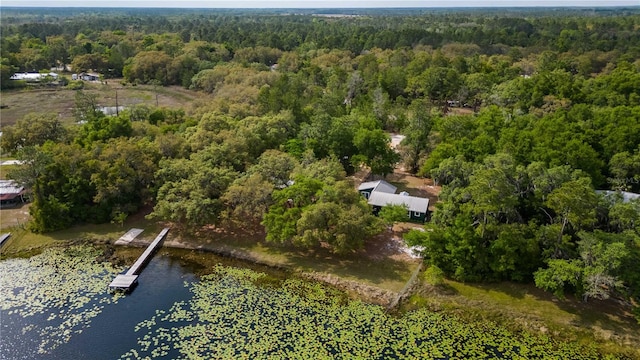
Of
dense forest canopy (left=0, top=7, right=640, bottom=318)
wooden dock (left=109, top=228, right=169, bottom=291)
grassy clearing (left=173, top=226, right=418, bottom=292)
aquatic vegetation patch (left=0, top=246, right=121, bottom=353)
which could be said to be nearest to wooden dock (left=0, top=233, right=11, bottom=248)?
dense forest canopy (left=0, top=7, right=640, bottom=318)

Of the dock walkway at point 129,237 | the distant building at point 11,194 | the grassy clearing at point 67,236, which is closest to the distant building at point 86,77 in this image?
the distant building at point 11,194

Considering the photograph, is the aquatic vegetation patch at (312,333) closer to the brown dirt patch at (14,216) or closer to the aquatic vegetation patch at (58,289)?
the aquatic vegetation patch at (58,289)

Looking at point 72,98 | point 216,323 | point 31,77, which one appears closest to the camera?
point 216,323

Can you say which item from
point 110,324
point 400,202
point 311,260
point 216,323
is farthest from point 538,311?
point 110,324

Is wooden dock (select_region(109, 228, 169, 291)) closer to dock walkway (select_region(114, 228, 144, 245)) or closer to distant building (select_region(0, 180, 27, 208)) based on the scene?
dock walkway (select_region(114, 228, 144, 245))

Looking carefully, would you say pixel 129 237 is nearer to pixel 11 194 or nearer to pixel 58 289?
pixel 58 289

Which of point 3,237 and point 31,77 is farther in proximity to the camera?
point 31,77

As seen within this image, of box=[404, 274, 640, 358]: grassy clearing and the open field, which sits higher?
the open field

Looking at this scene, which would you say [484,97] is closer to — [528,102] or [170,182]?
[528,102]
